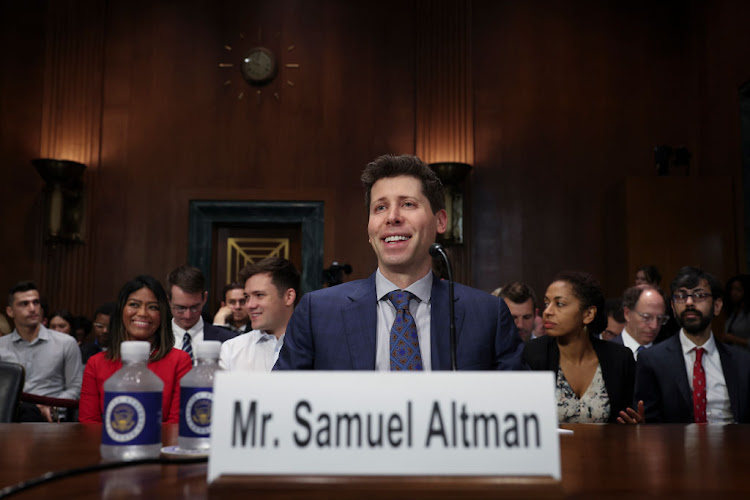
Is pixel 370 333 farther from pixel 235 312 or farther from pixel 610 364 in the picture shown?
pixel 235 312

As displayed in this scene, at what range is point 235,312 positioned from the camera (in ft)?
15.8

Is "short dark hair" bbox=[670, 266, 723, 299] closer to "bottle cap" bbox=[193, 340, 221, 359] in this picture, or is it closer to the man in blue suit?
the man in blue suit

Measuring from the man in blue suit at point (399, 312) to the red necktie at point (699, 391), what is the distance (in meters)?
1.74

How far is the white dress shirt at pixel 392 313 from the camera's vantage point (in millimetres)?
1720

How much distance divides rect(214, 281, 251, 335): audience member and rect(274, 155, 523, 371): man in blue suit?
2841mm

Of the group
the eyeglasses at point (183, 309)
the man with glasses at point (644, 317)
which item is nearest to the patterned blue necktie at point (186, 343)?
the eyeglasses at point (183, 309)

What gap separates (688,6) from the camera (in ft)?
21.5

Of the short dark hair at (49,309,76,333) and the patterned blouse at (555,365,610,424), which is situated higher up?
the short dark hair at (49,309,76,333)

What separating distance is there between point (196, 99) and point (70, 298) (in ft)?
7.05

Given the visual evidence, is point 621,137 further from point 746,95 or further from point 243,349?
point 243,349

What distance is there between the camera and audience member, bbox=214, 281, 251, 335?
4.78 m

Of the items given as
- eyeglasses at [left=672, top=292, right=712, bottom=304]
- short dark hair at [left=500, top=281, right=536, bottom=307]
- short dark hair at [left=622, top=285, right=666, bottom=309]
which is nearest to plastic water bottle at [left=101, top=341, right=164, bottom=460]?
eyeglasses at [left=672, top=292, right=712, bottom=304]

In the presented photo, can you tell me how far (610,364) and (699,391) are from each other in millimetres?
550

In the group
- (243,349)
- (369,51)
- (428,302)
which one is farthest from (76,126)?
(428,302)
